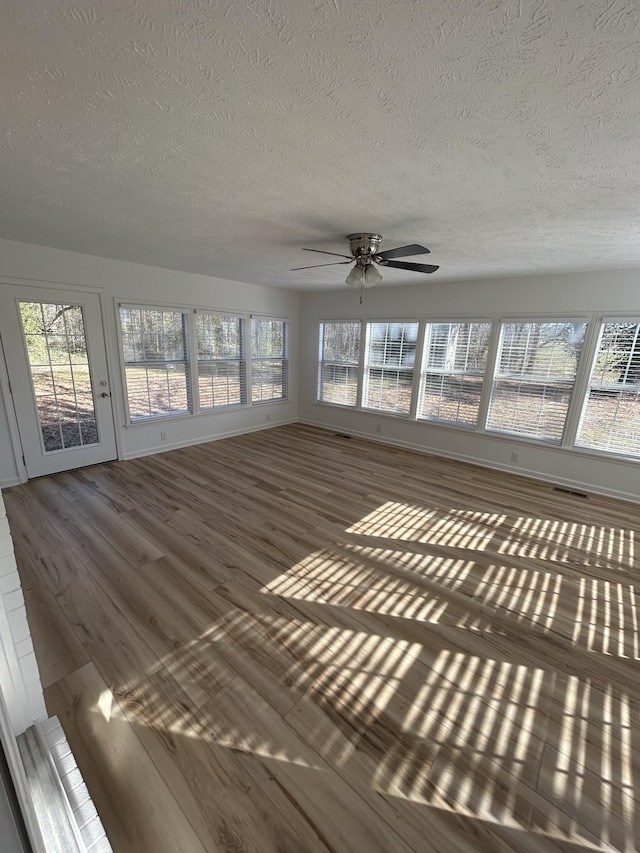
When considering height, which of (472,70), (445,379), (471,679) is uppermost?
(472,70)

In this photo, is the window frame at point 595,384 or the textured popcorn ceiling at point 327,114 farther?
the window frame at point 595,384

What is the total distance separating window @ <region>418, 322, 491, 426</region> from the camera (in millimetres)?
4742

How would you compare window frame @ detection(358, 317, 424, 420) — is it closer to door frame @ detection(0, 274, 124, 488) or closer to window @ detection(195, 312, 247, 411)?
window @ detection(195, 312, 247, 411)

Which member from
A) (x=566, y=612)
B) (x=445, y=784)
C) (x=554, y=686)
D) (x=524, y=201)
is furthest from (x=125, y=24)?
(x=566, y=612)

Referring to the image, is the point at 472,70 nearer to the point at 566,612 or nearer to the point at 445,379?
the point at 566,612

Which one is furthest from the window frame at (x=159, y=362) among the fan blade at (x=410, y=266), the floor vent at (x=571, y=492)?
the floor vent at (x=571, y=492)

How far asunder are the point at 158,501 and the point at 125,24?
332 centimetres

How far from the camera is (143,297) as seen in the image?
14.4 ft

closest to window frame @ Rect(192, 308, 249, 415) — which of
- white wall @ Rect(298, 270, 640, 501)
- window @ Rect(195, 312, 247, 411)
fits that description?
window @ Rect(195, 312, 247, 411)

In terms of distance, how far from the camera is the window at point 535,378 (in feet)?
13.5

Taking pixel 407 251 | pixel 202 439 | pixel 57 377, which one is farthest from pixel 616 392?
pixel 57 377

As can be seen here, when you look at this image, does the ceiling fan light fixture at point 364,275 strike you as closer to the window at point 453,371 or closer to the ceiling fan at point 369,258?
the ceiling fan at point 369,258

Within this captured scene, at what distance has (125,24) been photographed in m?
0.99

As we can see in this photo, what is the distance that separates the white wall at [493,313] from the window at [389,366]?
0.18 meters
